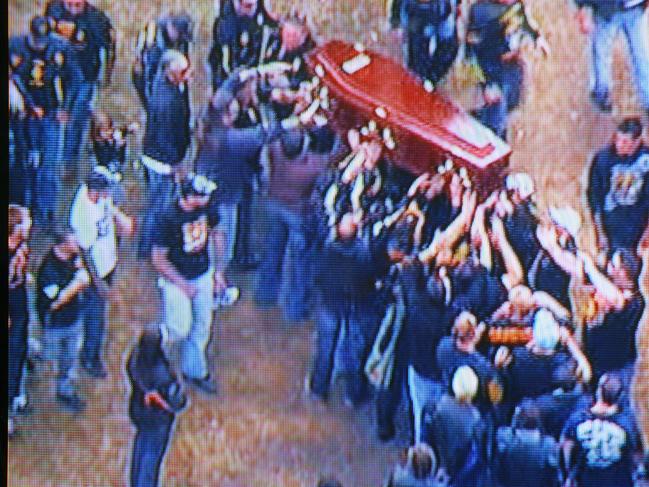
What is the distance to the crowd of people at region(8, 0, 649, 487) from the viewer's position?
3637mm

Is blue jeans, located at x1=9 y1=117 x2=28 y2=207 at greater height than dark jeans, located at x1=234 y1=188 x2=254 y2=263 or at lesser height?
greater

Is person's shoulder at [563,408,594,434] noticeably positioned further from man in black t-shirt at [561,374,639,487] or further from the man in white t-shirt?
the man in white t-shirt

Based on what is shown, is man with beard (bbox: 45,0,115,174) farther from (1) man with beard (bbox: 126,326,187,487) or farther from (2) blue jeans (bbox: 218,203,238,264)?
(1) man with beard (bbox: 126,326,187,487)

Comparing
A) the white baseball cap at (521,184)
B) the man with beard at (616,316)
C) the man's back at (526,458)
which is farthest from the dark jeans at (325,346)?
the man with beard at (616,316)

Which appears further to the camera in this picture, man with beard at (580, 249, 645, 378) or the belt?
the belt

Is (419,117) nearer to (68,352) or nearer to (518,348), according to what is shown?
(518,348)

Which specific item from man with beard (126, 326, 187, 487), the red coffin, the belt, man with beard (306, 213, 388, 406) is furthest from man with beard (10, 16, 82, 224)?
man with beard (306, 213, 388, 406)

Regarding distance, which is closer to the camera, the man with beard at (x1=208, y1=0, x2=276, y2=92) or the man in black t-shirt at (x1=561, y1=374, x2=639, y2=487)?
the man in black t-shirt at (x1=561, y1=374, x2=639, y2=487)

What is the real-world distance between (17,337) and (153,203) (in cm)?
59

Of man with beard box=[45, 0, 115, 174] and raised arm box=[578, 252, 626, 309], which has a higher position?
man with beard box=[45, 0, 115, 174]

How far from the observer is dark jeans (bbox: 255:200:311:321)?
372cm

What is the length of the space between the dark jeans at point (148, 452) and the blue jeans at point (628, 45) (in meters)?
1.69

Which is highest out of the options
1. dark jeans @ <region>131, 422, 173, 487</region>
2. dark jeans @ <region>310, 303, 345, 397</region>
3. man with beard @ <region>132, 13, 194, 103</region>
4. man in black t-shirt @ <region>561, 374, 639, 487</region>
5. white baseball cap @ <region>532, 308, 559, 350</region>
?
man with beard @ <region>132, 13, 194, 103</region>

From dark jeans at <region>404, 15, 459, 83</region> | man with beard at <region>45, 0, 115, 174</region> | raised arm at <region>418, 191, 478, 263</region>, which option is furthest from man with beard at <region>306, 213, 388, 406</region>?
man with beard at <region>45, 0, 115, 174</region>
